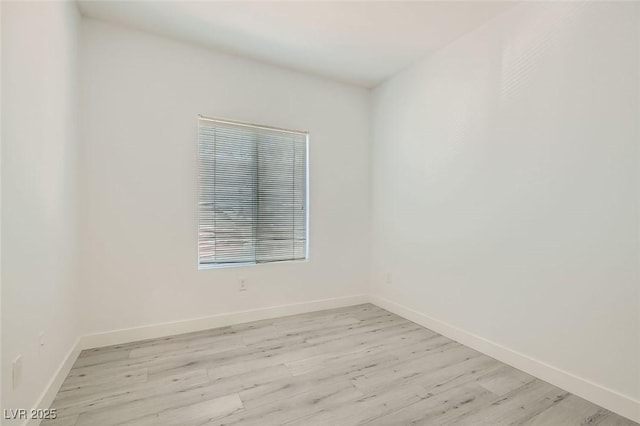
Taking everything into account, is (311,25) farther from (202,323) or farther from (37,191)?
(202,323)

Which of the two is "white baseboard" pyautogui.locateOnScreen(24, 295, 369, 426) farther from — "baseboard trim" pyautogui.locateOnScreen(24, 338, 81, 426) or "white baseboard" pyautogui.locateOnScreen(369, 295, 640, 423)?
"white baseboard" pyautogui.locateOnScreen(369, 295, 640, 423)

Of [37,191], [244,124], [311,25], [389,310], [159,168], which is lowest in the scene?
[389,310]

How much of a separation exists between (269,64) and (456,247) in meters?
2.72

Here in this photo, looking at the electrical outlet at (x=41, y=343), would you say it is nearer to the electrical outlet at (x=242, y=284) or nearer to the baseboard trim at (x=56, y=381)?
the baseboard trim at (x=56, y=381)

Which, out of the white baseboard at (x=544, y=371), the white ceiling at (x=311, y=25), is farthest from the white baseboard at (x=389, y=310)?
the white ceiling at (x=311, y=25)

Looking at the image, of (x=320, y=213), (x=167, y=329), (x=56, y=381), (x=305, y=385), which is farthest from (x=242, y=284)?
(x=56, y=381)

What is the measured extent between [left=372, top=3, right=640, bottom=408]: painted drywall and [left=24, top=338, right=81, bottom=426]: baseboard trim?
3.01 meters

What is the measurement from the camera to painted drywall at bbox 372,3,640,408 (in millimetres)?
1744

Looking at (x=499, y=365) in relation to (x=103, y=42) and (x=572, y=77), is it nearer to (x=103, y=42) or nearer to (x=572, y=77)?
(x=572, y=77)

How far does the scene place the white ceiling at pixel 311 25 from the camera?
7.47ft

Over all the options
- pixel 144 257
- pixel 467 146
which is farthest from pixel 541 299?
pixel 144 257

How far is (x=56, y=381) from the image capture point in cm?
184

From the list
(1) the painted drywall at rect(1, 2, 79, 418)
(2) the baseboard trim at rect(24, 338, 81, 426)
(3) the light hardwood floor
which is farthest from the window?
(2) the baseboard trim at rect(24, 338, 81, 426)

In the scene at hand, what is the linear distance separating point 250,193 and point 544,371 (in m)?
2.92
